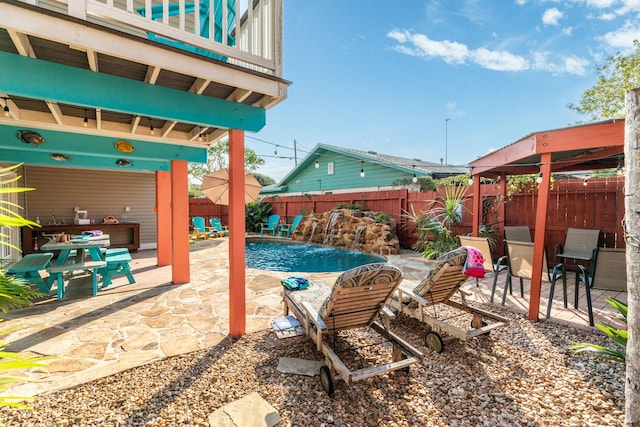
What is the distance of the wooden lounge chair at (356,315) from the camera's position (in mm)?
2396

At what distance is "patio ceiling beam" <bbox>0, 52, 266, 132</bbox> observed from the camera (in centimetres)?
224

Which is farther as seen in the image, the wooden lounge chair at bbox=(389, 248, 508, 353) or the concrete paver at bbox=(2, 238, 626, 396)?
the wooden lounge chair at bbox=(389, 248, 508, 353)

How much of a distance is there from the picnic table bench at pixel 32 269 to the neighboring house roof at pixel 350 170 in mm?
11461

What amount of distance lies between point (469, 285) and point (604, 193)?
3844mm

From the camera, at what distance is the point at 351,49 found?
37.9ft

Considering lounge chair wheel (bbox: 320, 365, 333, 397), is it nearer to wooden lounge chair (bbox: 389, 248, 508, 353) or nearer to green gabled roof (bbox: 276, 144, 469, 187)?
wooden lounge chair (bbox: 389, 248, 508, 353)

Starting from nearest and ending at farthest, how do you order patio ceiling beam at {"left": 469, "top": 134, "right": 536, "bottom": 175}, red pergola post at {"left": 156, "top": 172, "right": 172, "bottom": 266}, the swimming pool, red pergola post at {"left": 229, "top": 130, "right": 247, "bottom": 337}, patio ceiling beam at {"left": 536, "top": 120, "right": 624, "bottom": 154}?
patio ceiling beam at {"left": 536, "top": 120, "right": 624, "bottom": 154} → red pergola post at {"left": 229, "top": 130, "right": 247, "bottom": 337} → patio ceiling beam at {"left": 469, "top": 134, "right": 536, "bottom": 175} → red pergola post at {"left": 156, "top": 172, "right": 172, "bottom": 266} → the swimming pool

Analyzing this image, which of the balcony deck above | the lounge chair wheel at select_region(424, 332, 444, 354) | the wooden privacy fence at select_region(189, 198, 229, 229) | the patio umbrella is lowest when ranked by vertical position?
the lounge chair wheel at select_region(424, 332, 444, 354)

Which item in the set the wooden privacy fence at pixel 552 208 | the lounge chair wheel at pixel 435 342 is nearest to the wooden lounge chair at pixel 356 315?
the lounge chair wheel at pixel 435 342

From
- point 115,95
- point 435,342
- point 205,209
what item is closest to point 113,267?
point 115,95

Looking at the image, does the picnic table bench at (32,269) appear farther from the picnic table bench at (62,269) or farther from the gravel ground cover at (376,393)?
the gravel ground cover at (376,393)

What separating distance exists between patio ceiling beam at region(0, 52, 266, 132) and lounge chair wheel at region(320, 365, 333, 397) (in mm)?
2809

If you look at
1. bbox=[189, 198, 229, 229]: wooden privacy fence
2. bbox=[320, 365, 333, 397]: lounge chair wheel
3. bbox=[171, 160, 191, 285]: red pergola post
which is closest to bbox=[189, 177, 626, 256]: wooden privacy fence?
bbox=[320, 365, 333, 397]: lounge chair wheel

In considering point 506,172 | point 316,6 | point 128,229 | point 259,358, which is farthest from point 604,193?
point 128,229
